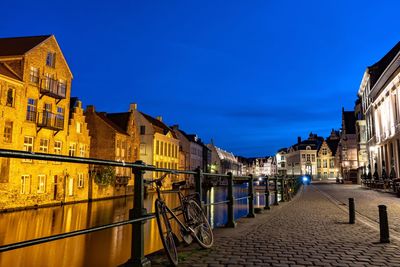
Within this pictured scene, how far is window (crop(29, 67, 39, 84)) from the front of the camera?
30386 mm

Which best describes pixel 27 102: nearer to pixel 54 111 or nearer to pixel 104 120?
pixel 54 111

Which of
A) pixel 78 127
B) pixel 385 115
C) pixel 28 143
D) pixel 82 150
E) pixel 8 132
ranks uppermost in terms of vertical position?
pixel 385 115

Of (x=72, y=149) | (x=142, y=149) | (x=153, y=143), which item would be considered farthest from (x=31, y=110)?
(x=153, y=143)

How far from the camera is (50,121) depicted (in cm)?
3183

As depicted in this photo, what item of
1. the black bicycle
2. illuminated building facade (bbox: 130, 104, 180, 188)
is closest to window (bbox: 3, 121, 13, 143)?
the black bicycle

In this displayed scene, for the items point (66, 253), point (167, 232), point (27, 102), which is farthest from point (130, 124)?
point (167, 232)

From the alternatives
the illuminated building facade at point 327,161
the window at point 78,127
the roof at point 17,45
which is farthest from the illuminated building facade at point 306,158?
the roof at point 17,45

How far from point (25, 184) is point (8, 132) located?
438cm

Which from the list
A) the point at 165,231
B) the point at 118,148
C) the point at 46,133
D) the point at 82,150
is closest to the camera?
the point at 165,231

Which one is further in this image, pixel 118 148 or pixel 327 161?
pixel 327 161

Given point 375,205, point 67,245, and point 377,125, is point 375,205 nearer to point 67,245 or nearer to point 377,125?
point 67,245

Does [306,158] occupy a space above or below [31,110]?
above

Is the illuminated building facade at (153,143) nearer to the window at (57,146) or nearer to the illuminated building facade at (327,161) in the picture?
the window at (57,146)

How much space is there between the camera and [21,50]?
3052 centimetres
